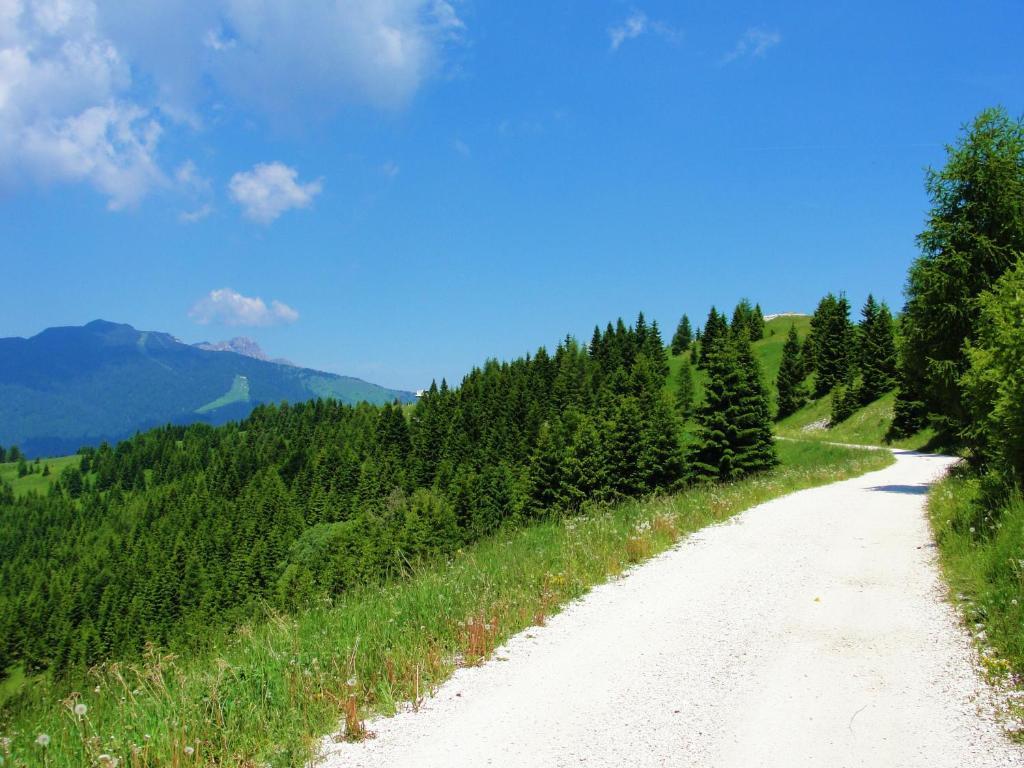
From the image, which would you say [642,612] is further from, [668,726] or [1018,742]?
[1018,742]

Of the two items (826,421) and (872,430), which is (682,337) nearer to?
(826,421)

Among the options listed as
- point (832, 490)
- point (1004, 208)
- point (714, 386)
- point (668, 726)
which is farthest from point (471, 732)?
point (714, 386)

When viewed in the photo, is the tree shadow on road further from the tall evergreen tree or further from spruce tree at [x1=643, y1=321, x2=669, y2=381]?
spruce tree at [x1=643, y1=321, x2=669, y2=381]

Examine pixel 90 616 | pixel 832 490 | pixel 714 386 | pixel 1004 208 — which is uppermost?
pixel 1004 208

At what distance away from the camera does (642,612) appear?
25.2ft

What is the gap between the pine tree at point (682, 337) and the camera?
152m

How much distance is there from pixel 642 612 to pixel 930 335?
2141 cm

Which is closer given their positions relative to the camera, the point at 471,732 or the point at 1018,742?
the point at 1018,742

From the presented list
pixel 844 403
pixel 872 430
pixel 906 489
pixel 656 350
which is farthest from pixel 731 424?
pixel 656 350

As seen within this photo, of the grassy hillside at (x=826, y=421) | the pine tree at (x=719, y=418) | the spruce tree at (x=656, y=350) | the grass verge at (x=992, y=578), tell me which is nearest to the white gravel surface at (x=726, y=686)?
the grass verge at (x=992, y=578)

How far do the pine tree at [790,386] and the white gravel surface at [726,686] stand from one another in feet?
314

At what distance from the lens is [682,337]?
504 feet

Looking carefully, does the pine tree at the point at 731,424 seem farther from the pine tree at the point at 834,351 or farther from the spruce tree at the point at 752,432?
the pine tree at the point at 834,351

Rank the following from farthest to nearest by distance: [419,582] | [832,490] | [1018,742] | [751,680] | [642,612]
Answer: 1. [832,490]
2. [419,582]
3. [642,612]
4. [751,680]
5. [1018,742]
